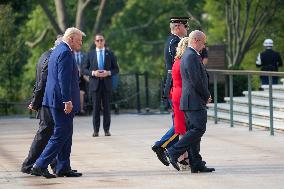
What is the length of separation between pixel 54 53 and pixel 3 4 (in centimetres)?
1880

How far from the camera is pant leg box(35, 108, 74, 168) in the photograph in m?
14.5

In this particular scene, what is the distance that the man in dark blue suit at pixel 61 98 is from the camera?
14.4m

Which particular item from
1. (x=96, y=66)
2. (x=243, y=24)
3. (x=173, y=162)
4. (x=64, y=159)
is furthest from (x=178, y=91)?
(x=243, y=24)

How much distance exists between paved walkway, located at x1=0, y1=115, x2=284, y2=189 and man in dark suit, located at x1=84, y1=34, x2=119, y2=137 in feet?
1.19

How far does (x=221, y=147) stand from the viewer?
1869cm

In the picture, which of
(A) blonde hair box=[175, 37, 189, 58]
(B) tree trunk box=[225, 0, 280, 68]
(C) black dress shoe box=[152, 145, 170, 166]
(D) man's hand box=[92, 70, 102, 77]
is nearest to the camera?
(A) blonde hair box=[175, 37, 189, 58]

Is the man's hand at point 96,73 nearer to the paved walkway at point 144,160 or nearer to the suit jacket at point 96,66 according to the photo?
the suit jacket at point 96,66

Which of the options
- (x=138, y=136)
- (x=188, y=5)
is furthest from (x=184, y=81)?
(x=188, y=5)

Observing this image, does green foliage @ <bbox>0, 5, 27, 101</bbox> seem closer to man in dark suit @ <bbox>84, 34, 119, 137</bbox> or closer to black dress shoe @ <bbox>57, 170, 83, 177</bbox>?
man in dark suit @ <bbox>84, 34, 119, 137</bbox>

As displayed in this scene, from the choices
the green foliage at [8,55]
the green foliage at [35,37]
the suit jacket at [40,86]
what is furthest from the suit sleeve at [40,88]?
the green foliage at [35,37]

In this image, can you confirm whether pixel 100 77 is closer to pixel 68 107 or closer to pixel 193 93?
pixel 193 93

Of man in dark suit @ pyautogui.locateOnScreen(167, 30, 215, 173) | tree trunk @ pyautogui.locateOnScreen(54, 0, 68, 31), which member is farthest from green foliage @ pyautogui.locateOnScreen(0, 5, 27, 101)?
man in dark suit @ pyautogui.locateOnScreen(167, 30, 215, 173)

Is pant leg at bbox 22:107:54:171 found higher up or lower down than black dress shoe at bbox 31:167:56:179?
higher up

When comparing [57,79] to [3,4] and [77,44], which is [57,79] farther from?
[3,4]
